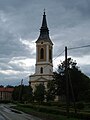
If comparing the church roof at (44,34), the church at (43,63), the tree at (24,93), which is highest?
the church roof at (44,34)

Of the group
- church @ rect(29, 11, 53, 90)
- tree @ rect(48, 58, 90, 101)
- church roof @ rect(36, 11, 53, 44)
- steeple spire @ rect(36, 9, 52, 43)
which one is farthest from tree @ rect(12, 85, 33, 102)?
tree @ rect(48, 58, 90, 101)

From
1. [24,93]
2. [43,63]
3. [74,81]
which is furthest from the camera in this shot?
[24,93]

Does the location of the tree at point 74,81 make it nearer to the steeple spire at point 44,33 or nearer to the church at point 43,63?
the church at point 43,63

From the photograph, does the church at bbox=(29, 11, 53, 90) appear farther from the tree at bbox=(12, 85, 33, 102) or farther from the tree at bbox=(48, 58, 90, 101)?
the tree at bbox=(48, 58, 90, 101)

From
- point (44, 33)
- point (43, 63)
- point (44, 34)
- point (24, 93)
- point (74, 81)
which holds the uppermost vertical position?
point (44, 33)

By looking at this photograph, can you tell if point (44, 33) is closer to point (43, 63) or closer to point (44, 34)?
point (44, 34)

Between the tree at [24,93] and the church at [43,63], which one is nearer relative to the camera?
the tree at [24,93]

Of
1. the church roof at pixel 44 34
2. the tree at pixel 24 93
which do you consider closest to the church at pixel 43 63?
the church roof at pixel 44 34

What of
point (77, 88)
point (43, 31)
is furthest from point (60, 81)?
point (43, 31)

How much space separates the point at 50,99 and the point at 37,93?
4.65 m

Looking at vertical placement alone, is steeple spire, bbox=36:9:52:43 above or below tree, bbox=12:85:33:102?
above

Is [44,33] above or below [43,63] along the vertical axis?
above

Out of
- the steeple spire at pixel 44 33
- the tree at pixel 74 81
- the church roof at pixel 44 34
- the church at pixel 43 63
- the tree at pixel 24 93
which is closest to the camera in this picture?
the tree at pixel 74 81

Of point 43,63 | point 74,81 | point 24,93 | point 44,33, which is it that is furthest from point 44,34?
point 74,81
